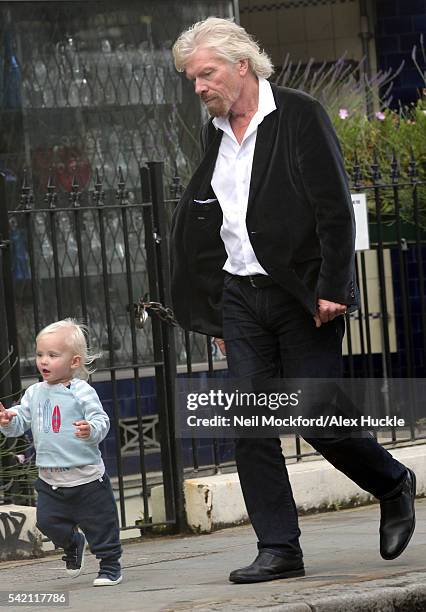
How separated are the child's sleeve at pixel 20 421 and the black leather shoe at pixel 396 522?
1267mm

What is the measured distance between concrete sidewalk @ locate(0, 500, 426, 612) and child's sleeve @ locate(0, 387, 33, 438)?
1.87ft

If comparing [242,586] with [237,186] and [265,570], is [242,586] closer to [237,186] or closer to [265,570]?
[265,570]

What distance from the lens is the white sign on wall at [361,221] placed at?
7.75 meters

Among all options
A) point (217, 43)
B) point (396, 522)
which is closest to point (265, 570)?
point (396, 522)

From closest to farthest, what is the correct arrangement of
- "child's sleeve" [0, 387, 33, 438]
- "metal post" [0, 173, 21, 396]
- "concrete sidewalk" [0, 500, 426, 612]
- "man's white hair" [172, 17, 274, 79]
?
"concrete sidewalk" [0, 500, 426, 612]
"man's white hair" [172, 17, 274, 79]
"child's sleeve" [0, 387, 33, 438]
"metal post" [0, 173, 21, 396]

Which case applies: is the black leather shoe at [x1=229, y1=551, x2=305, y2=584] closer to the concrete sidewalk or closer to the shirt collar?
the concrete sidewalk

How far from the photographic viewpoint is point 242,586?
5246mm

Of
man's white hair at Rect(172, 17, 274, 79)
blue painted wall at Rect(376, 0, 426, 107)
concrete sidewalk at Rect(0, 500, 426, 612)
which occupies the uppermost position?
blue painted wall at Rect(376, 0, 426, 107)

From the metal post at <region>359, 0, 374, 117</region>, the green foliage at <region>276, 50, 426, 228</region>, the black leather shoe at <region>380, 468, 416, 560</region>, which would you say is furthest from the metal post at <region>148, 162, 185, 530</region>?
the metal post at <region>359, 0, 374, 117</region>

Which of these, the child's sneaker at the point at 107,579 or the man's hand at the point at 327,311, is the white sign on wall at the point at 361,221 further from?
the child's sneaker at the point at 107,579

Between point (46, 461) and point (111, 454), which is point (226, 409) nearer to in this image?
point (46, 461)

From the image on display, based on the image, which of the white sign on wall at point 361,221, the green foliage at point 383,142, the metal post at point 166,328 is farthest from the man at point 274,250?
the green foliage at point 383,142

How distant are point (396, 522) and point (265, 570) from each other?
20.0 inches

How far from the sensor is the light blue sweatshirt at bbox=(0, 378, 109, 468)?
5363 mm
